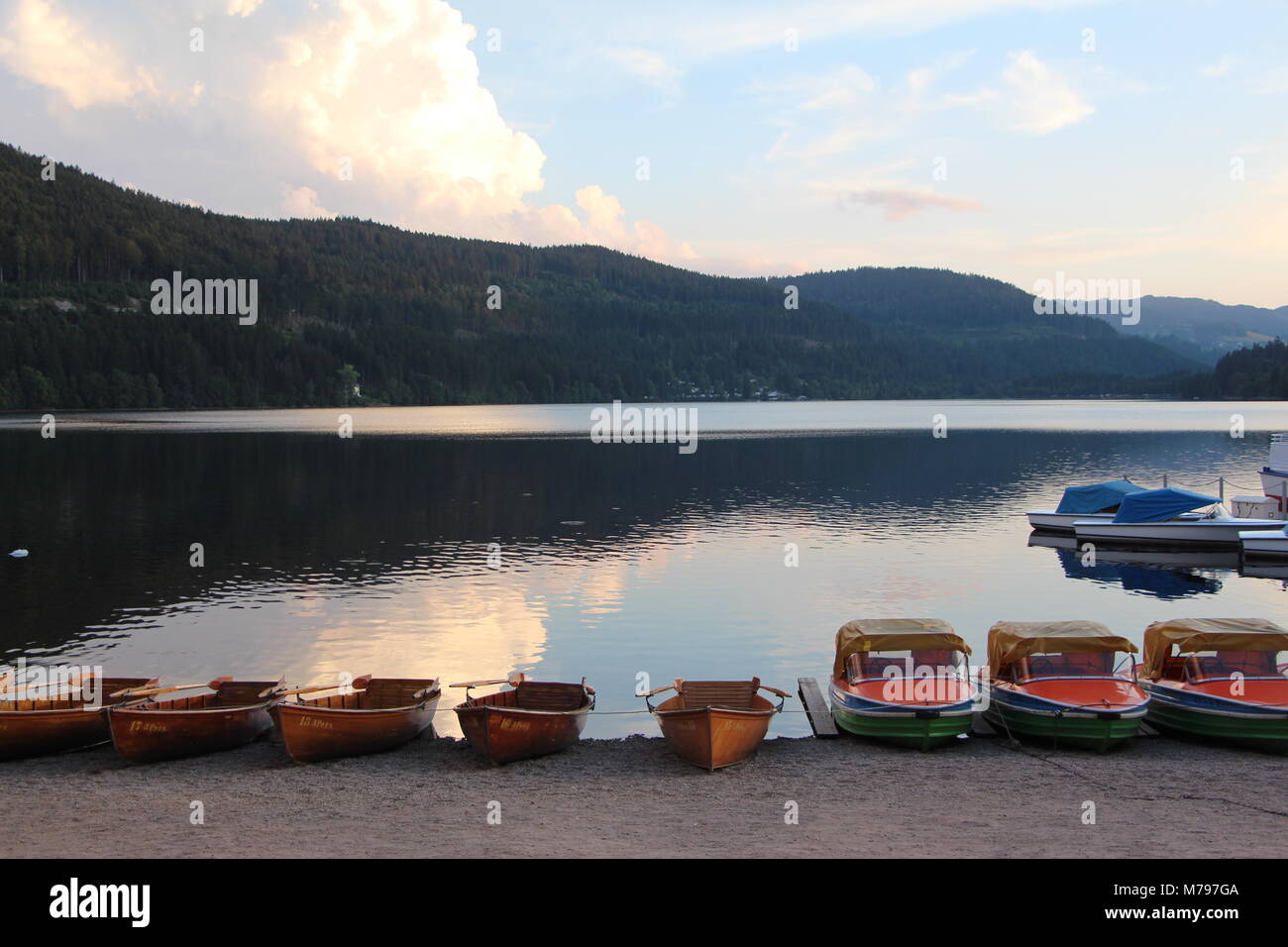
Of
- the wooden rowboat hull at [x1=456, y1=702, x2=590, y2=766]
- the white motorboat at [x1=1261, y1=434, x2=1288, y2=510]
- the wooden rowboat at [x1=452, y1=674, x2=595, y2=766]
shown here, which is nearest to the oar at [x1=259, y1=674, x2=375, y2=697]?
the wooden rowboat at [x1=452, y1=674, x2=595, y2=766]

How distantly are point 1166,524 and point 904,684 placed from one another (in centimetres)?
3873

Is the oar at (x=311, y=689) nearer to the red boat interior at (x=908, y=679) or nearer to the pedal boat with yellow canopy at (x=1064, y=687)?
the red boat interior at (x=908, y=679)

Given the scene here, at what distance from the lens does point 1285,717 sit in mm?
21250

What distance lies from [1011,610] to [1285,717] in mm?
17921

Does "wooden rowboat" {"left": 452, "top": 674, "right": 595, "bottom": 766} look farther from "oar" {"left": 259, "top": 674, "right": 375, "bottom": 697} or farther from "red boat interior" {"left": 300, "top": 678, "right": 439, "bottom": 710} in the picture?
"oar" {"left": 259, "top": 674, "right": 375, "bottom": 697}

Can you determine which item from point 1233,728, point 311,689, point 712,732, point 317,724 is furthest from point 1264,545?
point 317,724

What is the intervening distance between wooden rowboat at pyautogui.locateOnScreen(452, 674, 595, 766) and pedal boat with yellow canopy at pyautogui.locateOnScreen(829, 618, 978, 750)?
560 centimetres

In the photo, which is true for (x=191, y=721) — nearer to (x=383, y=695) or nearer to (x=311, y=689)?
(x=311, y=689)

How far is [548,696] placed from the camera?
917 inches

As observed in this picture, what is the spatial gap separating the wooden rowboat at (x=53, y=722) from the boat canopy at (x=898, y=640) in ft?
50.3

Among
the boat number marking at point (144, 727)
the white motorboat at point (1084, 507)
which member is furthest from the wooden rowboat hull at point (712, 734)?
the white motorboat at point (1084, 507)

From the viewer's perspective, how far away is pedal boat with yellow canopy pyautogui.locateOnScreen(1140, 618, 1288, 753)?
21.4 m

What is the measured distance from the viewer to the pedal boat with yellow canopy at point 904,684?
21.8 m
